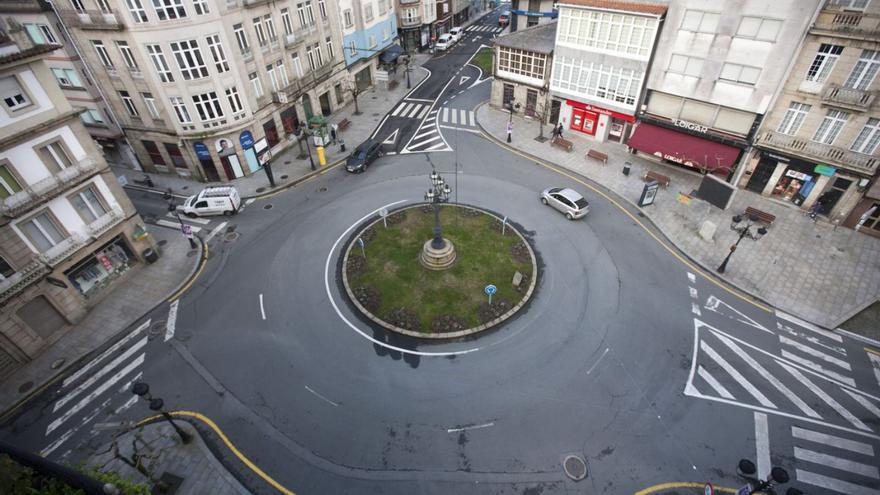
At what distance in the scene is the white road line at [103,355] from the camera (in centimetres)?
2284

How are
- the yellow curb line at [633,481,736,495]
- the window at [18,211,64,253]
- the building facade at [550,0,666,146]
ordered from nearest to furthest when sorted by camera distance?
1. the yellow curb line at [633,481,736,495]
2. the window at [18,211,64,253]
3. the building facade at [550,0,666,146]

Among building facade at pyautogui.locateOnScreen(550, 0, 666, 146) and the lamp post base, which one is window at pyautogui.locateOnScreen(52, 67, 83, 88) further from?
building facade at pyautogui.locateOnScreen(550, 0, 666, 146)

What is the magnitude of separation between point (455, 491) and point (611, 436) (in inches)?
305

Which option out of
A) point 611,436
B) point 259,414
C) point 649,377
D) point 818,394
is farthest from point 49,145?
point 818,394

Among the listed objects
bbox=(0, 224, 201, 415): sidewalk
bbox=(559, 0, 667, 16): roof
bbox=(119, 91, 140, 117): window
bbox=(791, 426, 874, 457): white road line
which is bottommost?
bbox=(791, 426, 874, 457): white road line

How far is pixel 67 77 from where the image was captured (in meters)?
34.3

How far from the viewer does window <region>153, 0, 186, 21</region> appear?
28.9m

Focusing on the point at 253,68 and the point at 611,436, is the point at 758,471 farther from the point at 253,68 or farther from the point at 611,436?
the point at 253,68

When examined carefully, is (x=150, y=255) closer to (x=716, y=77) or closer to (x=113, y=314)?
(x=113, y=314)

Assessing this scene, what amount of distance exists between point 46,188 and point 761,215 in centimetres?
4703

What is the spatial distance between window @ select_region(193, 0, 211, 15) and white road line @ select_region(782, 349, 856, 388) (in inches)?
1720

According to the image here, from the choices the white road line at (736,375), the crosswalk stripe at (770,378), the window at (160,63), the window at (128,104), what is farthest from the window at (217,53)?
the crosswalk stripe at (770,378)

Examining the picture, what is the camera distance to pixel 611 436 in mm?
19516

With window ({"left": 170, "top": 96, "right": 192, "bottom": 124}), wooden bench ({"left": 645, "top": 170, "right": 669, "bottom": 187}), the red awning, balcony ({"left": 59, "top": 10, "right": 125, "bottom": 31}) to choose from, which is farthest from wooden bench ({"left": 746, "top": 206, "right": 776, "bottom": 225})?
balcony ({"left": 59, "top": 10, "right": 125, "bottom": 31})
